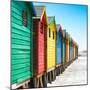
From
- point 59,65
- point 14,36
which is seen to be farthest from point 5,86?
point 59,65

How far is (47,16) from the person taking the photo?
2.56 meters

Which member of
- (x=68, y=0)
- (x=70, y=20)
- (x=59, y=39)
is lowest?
(x=59, y=39)

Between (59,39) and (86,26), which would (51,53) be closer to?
(59,39)

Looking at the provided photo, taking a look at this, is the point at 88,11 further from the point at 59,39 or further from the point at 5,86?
the point at 5,86

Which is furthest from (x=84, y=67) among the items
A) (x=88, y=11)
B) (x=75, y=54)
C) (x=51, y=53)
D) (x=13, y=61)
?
(x=13, y=61)

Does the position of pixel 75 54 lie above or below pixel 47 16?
below

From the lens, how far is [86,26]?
2.74 meters

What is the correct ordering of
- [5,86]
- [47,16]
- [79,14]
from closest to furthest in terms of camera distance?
1. [5,86]
2. [47,16]
3. [79,14]

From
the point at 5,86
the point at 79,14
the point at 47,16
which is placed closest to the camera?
the point at 5,86

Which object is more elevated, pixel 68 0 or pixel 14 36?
pixel 68 0

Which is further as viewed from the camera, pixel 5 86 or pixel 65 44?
pixel 65 44

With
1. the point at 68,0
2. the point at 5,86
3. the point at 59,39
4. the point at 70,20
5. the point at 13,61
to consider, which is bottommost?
the point at 5,86

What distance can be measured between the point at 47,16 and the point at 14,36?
1.31 ft

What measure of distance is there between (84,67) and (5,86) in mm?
849
